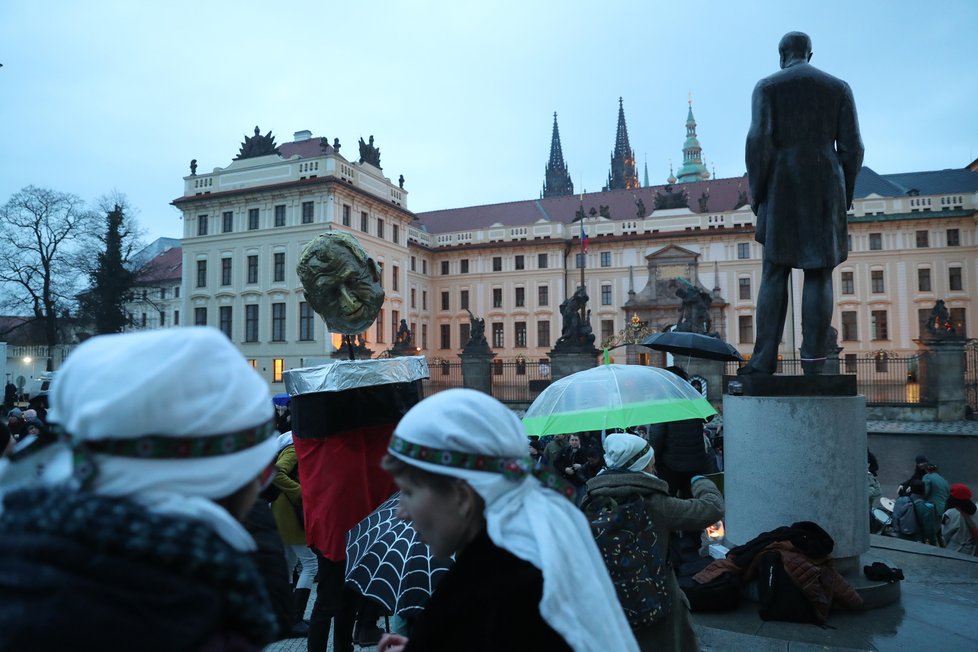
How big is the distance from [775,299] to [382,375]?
11.9 ft

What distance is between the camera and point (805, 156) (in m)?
5.30

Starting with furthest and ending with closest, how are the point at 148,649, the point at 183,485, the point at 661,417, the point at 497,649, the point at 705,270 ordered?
1. the point at 705,270
2. the point at 661,417
3. the point at 497,649
4. the point at 183,485
5. the point at 148,649

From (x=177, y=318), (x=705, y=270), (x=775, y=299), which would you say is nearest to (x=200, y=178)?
(x=177, y=318)

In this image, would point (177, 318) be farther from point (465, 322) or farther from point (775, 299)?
point (775, 299)

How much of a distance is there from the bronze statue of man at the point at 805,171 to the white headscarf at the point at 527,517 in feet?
13.7

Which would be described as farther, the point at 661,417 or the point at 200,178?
the point at 200,178

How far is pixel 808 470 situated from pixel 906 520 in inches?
158

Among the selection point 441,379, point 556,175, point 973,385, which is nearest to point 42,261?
point 441,379

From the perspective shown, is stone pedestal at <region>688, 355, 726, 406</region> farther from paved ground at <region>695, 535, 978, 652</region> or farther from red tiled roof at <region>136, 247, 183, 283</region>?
red tiled roof at <region>136, 247, 183, 283</region>

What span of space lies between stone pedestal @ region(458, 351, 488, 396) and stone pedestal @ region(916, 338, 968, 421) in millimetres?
15417

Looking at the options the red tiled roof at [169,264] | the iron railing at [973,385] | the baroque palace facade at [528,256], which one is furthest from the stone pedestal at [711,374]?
the red tiled roof at [169,264]

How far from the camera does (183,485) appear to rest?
3.81 ft

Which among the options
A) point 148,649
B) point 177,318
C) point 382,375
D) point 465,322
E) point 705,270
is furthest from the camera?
point 177,318

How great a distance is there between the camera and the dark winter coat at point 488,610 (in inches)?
58.7
